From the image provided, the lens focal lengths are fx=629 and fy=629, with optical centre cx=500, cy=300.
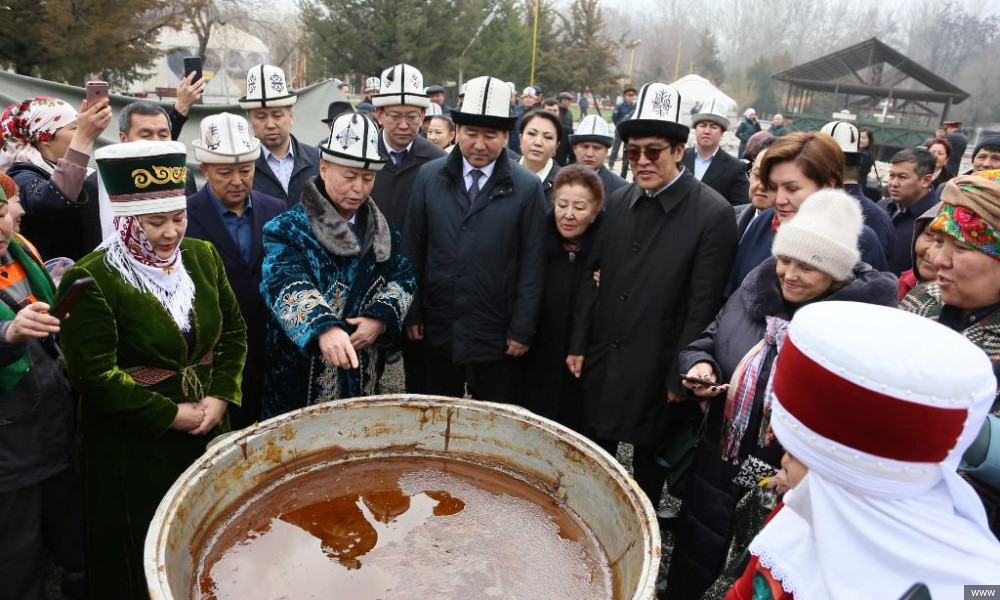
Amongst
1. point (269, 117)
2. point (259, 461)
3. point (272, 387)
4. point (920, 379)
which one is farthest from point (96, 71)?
point (920, 379)

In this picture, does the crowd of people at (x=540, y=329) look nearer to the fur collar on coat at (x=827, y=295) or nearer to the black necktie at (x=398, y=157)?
the fur collar on coat at (x=827, y=295)

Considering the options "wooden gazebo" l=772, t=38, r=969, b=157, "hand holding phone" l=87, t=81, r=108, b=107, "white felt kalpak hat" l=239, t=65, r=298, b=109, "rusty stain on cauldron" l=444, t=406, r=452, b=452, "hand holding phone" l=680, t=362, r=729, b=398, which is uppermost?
"wooden gazebo" l=772, t=38, r=969, b=157

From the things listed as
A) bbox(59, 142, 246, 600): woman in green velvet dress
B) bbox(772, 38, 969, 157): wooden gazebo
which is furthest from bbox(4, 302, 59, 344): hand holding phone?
bbox(772, 38, 969, 157): wooden gazebo

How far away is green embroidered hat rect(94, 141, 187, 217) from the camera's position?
2.13 m

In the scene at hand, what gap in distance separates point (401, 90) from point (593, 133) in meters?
1.62

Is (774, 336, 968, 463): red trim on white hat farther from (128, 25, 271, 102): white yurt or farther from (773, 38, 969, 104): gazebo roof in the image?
(128, 25, 271, 102): white yurt

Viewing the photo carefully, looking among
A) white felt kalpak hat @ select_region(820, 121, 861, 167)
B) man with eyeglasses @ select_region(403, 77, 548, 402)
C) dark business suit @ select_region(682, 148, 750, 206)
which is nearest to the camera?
man with eyeglasses @ select_region(403, 77, 548, 402)

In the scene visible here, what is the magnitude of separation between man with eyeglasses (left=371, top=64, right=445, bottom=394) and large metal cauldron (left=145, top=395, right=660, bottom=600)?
5.70ft

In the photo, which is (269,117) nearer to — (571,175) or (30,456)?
(571,175)

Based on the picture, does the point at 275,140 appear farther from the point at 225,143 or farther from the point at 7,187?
the point at 7,187

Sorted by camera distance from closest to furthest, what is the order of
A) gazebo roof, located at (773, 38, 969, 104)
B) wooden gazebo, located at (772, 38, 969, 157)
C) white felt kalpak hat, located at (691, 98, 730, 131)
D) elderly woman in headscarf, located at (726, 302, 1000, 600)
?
elderly woman in headscarf, located at (726, 302, 1000, 600)
white felt kalpak hat, located at (691, 98, 730, 131)
wooden gazebo, located at (772, 38, 969, 157)
gazebo roof, located at (773, 38, 969, 104)

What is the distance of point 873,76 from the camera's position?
85.7 feet

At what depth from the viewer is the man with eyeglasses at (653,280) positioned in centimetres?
292

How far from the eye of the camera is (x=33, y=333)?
6.37 ft
